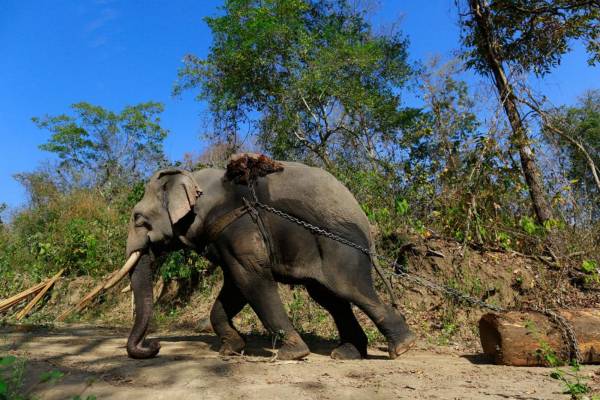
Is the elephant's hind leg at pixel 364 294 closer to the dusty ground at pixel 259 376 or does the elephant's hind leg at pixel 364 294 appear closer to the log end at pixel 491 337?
the dusty ground at pixel 259 376

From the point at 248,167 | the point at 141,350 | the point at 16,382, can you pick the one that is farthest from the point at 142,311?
the point at 248,167

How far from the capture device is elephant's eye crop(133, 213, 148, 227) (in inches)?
201

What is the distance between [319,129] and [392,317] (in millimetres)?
12490

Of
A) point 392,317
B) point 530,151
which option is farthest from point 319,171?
point 530,151

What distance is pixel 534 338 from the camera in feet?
15.3

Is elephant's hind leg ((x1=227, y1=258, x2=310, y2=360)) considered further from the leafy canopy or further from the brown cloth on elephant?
the leafy canopy

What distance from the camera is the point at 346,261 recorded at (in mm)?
4801

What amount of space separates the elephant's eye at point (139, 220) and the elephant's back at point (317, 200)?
3.94 ft

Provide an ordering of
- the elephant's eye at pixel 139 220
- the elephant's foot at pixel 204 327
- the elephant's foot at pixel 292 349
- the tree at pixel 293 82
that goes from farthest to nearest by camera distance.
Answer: the tree at pixel 293 82 < the elephant's foot at pixel 204 327 < the elephant's eye at pixel 139 220 < the elephant's foot at pixel 292 349

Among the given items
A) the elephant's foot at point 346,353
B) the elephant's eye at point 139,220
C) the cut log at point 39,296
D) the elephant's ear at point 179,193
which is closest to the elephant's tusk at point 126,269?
the elephant's eye at point 139,220

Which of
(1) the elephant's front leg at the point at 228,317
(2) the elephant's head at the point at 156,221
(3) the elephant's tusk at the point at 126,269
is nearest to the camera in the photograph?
(3) the elephant's tusk at the point at 126,269

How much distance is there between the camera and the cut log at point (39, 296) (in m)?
8.09

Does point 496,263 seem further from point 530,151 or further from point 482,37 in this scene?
point 482,37

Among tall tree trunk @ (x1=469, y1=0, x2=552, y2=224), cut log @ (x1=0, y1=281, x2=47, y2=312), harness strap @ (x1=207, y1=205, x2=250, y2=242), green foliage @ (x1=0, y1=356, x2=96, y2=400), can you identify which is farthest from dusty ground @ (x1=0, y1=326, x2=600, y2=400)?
tall tree trunk @ (x1=469, y1=0, x2=552, y2=224)
